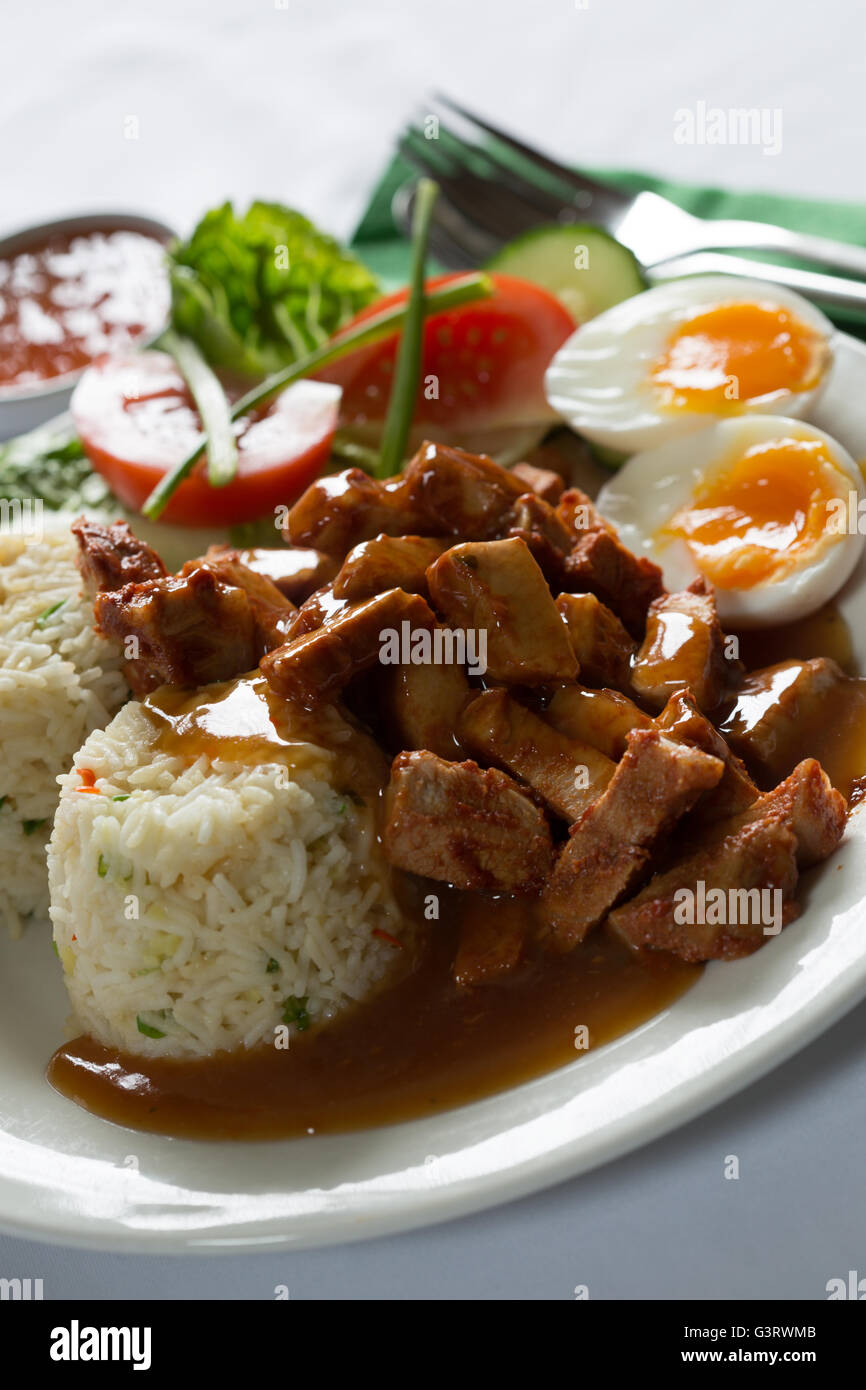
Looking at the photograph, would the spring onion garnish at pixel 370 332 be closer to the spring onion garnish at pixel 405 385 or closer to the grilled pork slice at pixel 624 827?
the spring onion garnish at pixel 405 385

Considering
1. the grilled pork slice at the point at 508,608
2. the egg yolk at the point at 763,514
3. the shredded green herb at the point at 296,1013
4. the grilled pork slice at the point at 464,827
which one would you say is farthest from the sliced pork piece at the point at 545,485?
the shredded green herb at the point at 296,1013

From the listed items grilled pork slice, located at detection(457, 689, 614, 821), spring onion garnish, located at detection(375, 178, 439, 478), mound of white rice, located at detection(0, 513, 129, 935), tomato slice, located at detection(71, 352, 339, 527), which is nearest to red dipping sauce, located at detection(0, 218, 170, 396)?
tomato slice, located at detection(71, 352, 339, 527)

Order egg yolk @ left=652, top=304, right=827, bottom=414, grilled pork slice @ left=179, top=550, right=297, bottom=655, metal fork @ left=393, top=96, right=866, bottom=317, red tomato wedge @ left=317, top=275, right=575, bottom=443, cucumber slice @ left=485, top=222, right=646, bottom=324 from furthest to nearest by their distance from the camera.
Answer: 1. metal fork @ left=393, top=96, right=866, bottom=317
2. cucumber slice @ left=485, top=222, right=646, bottom=324
3. red tomato wedge @ left=317, top=275, right=575, bottom=443
4. egg yolk @ left=652, top=304, right=827, bottom=414
5. grilled pork slice @ left=179, top=550, right=297, bottom=655

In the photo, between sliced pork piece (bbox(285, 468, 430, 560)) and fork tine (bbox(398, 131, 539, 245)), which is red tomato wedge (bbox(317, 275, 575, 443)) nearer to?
fork tine (bbox(398, 131, 539, 245))

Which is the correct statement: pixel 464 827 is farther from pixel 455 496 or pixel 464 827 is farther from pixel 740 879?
pixel 455 496

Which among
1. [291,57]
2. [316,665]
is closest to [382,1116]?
[316,665]

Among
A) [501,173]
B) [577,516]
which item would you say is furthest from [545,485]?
[501,173]

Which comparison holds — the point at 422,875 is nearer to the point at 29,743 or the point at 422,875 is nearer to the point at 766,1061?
the point at 766,1061
